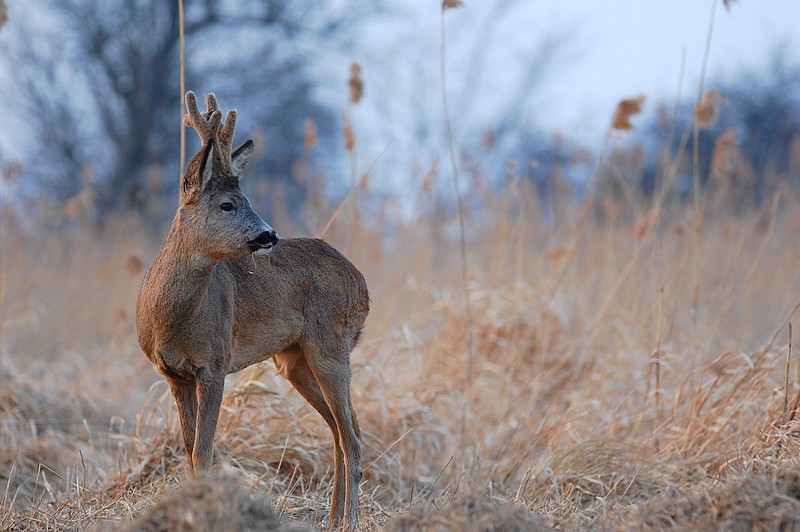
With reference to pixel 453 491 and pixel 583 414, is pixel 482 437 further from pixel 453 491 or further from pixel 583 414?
pixel 453 491

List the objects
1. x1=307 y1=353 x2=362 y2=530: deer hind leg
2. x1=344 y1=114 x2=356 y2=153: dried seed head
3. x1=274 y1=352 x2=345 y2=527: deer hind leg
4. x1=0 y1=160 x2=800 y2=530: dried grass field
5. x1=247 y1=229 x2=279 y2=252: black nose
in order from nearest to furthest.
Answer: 1. x1=247 y1=229 x2=279 y2=252: black nose
2. x1=0 y1=160 x2=800 y2=530: dried grass field
3. x1=307 y1=353 x2=362 y2=530: deer hind leg
4. x1=274 y1=352 x2=345 y2=527: deer hind leg
5. x1=344 y1=114 x2=356 y2=153: dried seed head

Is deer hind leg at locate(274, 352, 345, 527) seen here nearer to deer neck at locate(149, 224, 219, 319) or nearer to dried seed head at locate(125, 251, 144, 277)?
deer neck at locate(149, 224, 219, 319)

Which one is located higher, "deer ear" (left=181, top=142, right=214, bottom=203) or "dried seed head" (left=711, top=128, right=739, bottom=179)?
"deer ear" (left=181, top=142, right=214, bottom=203)

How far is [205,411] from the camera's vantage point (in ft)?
10.5

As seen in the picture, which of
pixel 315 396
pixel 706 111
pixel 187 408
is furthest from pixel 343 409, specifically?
pixel 706 111

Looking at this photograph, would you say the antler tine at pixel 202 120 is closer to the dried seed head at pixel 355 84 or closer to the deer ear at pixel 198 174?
the deer ear at pixel 198 174

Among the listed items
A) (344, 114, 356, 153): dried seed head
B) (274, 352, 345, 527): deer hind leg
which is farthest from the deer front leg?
(344, 114, 356, 153): dried seed head

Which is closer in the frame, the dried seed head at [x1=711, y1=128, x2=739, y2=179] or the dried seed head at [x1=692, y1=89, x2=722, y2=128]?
the dried seed head at [x1=692, y1=89, x2=722, y2=128]

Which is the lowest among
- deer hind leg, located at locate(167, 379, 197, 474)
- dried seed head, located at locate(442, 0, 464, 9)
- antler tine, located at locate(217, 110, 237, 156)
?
deer hind leg, located at locate(167, 379, 197, 474)

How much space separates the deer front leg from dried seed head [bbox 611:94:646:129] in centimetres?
323

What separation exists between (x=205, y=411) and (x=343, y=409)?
640mm

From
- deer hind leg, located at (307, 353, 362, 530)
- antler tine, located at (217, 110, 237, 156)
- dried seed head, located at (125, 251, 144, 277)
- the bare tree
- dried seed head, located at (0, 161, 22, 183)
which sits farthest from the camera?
the bare tree

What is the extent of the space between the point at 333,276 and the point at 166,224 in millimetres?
10083

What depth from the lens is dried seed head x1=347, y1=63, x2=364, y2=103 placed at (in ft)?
17.1
